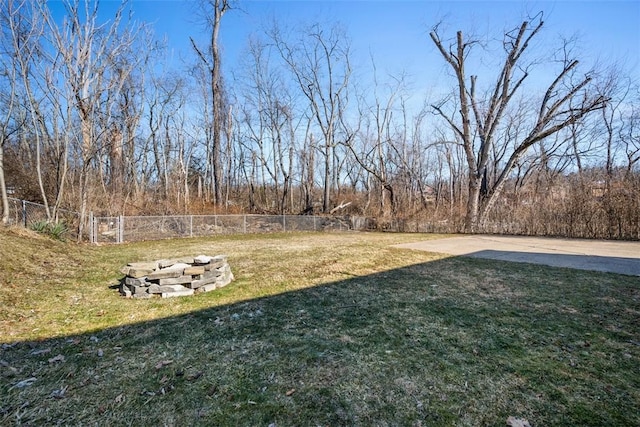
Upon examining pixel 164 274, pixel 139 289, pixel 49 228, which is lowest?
pixel 139 289

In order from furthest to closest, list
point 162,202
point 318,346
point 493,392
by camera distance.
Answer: point 162,202 < point 318,346 < point 493,392

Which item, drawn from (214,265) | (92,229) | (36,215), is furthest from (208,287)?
(36,215)

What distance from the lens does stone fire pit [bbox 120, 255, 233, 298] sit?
4.52 meters

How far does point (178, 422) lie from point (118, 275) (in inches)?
195

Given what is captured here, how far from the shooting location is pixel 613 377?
→ 237 cm

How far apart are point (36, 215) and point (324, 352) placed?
1194 centimetres

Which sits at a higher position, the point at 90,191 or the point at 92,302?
the point at 90,191

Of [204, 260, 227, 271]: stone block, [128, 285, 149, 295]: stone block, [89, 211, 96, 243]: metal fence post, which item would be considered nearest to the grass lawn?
[128, 285, 149, 295]: stone block

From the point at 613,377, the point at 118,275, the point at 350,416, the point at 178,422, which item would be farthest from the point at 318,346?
the point at 118,275

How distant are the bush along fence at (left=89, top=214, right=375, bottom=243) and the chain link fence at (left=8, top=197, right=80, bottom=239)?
62cm

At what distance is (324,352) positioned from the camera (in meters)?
2.86

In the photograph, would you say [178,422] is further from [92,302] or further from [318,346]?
[92,302]

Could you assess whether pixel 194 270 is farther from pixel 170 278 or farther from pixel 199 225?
pixel 199 225

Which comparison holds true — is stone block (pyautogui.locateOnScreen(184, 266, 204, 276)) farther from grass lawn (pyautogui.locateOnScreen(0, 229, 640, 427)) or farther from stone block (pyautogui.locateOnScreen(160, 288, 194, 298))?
grass lawn (pyautogui.locateOnScreen(0, 229, 640, 427))
